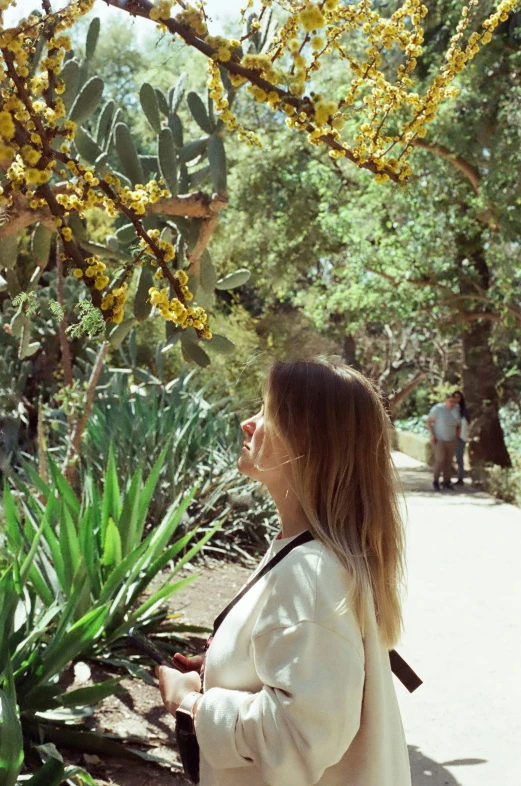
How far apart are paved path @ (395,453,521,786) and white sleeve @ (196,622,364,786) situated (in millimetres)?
2520

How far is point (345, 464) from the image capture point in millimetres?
1746

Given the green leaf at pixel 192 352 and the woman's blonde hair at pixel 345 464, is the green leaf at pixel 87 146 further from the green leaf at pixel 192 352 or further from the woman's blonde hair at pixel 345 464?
the woman's blonde hair at pixel 345 464

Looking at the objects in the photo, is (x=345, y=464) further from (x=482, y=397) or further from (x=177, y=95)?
(x=482, y=397)

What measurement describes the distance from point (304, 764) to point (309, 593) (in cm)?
28

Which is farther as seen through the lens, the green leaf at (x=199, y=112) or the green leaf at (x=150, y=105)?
the green leaf at (x=199, y=112)

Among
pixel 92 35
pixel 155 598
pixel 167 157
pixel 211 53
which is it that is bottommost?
pixel 155 598

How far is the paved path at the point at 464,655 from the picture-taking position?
4.07m

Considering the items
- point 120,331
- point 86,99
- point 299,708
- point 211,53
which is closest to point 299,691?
point 299,708

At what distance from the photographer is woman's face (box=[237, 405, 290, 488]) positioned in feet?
5.92

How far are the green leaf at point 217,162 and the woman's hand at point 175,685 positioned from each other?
3302 millimetres

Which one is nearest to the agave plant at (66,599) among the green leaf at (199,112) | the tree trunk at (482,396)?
the green leaf at (199,112)

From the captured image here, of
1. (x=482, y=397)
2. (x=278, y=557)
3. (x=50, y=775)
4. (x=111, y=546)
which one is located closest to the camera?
(x=278, y=557)

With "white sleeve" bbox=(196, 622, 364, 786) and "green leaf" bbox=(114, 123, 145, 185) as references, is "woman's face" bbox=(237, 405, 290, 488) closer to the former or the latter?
"white sleeve" bbox=(196, 622, 364, 786)

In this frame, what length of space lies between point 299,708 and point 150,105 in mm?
4439
